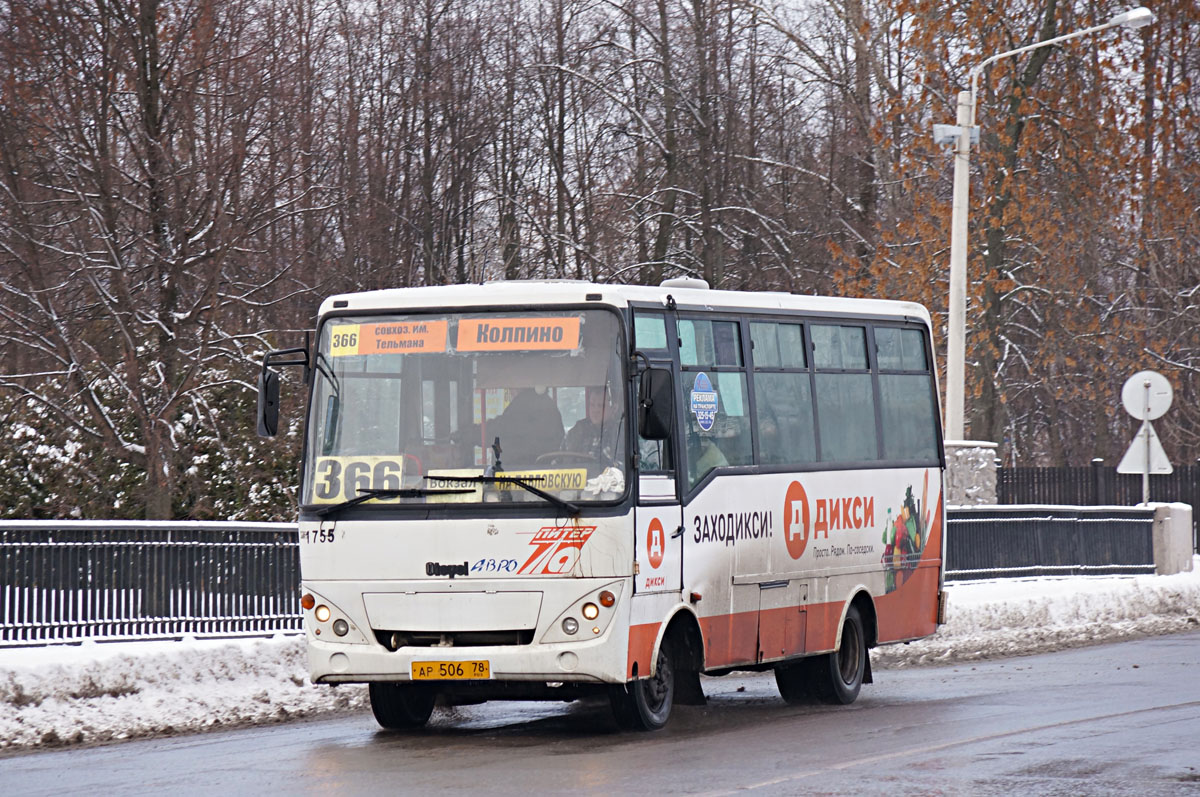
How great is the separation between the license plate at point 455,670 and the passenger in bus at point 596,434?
58.9 inches

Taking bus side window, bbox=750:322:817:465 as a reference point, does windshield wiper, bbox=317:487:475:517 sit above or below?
below

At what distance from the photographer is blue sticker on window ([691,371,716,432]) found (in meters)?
12.9

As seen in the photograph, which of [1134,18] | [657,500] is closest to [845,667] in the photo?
[657,500]

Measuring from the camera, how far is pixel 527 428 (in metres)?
11.8

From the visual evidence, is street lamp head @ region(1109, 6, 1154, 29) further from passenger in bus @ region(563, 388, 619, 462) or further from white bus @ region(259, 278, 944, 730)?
passenger in bus @ region(563, 388, 619, 462)

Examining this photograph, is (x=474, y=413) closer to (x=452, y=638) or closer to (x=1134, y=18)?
(x=452, y=638)

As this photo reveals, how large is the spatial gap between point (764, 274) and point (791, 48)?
237 inches

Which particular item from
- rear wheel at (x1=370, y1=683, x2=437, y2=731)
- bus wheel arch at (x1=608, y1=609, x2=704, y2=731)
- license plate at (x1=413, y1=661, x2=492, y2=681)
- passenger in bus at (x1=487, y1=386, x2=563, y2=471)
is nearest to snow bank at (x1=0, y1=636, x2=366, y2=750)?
rear wheel at (x1=370, y1=683, x2=437, y2=731)

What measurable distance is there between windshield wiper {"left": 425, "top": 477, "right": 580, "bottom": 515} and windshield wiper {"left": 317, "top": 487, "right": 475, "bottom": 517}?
10 centimetres

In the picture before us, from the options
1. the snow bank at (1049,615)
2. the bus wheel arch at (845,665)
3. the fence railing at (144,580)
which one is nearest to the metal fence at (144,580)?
the fence railing at (144,580)

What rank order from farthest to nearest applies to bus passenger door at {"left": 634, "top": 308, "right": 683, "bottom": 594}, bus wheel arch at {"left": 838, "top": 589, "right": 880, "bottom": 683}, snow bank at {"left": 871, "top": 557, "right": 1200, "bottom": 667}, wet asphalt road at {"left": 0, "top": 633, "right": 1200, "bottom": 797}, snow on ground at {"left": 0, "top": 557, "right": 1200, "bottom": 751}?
1. snow bank at {"left": 871, "top": 557, "right": 1200, "bottom": 667}
2. bus wheel arch at {"left": 838, "top": 589, "right": 880, "bottom": 683}
3. snow on ground at {"left": 0, "top": 557, "right": 1200, "bottom": 751}
4. bus passenger door at {"left": 634, "top": 308, "right": 683, "bottom": 594}
5. wet asphalt road at {"left": 0, "top": 633, "right": 1200, "bottom": 797}

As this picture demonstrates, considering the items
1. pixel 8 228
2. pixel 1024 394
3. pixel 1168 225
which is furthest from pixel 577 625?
pixel 1024 394

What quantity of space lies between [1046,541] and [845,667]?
9.83 metres

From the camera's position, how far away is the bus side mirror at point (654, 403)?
11586mm
